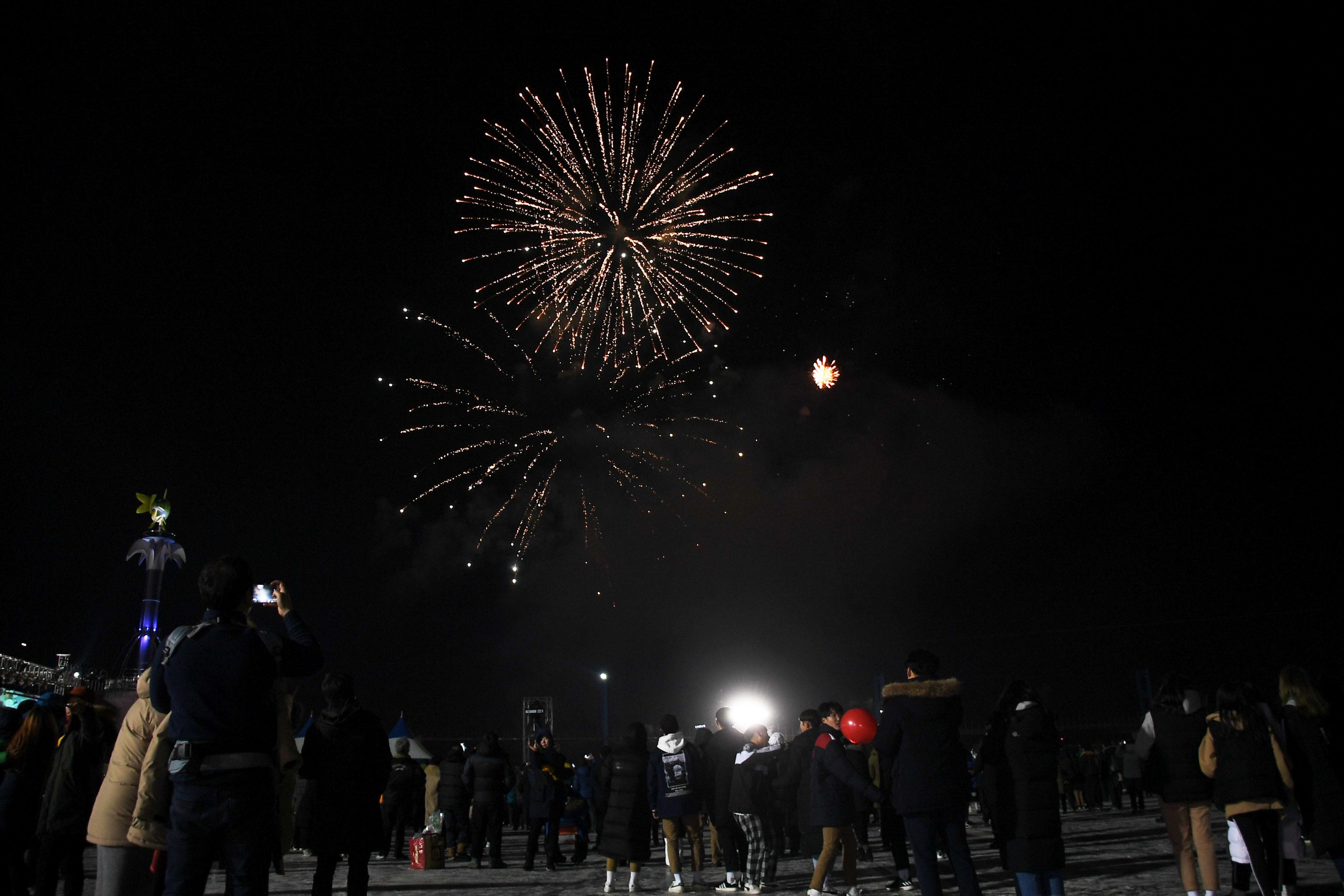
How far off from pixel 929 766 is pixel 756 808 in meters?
3.61

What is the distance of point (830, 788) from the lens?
8297 mm

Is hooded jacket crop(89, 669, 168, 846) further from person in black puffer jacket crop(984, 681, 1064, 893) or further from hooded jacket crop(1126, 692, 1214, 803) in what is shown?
hooded jacket crop(1126, 692, 1214, 803)

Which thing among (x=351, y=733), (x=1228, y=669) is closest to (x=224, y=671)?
(x=351, y=733)

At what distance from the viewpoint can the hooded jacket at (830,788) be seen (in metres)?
8.09

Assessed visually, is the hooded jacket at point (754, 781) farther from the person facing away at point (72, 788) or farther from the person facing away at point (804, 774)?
the person facing away at point (72, 788)

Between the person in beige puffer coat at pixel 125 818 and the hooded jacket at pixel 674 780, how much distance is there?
5205 mm

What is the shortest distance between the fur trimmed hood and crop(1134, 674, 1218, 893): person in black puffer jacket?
2057mm

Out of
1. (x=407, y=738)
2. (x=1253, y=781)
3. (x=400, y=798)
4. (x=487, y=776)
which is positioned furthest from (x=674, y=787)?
(x=407, y=738)

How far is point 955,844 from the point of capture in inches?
242

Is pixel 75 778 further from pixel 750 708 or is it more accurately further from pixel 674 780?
pixel 750 708

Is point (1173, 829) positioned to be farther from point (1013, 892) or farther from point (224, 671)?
point (224, 671)

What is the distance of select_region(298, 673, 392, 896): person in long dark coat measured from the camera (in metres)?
6.02

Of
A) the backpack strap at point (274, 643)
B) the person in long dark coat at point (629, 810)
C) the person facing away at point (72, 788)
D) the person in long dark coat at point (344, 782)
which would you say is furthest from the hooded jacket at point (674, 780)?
the backpack strap at point (274, 643)

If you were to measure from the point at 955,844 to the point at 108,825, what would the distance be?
505 centimetres
